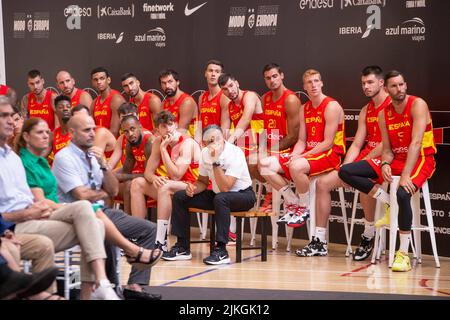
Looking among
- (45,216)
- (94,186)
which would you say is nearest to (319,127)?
(94,186)

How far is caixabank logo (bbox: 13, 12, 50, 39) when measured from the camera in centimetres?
1144

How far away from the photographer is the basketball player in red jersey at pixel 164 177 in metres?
8.25

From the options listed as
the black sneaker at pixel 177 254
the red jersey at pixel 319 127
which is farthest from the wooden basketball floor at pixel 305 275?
the red jersey at pixel 319 127

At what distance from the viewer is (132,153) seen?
8602mm

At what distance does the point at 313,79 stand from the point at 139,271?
311 cm

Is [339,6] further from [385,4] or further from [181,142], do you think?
[181,142]

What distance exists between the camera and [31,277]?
5.02 m

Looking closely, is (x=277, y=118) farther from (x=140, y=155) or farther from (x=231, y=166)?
(x=140, y=155)

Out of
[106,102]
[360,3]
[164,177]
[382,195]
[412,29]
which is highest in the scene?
[360,3]

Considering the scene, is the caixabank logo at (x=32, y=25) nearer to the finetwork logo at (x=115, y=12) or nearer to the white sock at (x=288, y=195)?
the finetwork logo at (x=115, y=12)

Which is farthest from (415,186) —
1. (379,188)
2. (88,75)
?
(88,75)

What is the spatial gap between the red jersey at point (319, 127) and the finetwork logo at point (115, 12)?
3.06 m

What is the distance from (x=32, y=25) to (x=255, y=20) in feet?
10.7
